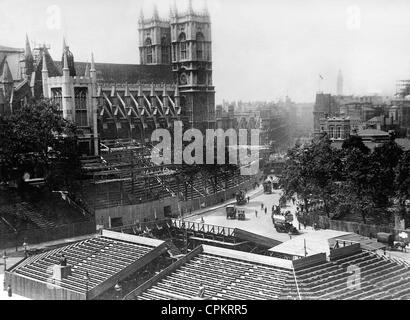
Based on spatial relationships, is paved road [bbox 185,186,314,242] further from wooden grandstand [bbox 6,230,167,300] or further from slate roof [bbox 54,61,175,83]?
slate roof [bbox 54,61,175,83]

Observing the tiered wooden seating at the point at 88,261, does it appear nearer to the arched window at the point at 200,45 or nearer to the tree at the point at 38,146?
the tree at the point at 38,146

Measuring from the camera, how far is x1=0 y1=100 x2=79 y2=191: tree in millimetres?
53938

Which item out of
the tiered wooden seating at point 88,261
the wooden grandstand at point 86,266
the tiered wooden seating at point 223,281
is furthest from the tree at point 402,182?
the tiered wooden seating at point 88,261

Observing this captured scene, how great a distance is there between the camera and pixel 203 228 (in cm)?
Answer: 5228

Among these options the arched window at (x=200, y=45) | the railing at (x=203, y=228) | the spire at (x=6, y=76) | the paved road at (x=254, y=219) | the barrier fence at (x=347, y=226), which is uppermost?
the arched window at (x=200, y=45)

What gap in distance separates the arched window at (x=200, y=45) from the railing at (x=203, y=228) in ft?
210

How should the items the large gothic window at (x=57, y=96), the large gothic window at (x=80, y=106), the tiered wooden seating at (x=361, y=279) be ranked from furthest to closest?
the large gothic window at (x=80, y=106) → the large gothic window at (x=57, y=96) → the tiered wooden seating at (x=361, y=279)

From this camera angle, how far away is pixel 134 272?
1559 inches

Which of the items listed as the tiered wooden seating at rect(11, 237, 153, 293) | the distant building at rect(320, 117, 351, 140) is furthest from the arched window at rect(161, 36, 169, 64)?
the tiered wooden seating at rect(11, 237, 153, 293)

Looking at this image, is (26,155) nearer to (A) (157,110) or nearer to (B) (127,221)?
(B) (127,221)

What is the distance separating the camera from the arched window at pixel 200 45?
113750 mm

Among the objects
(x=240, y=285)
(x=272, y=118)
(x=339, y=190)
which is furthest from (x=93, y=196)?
(x=272, y=118)

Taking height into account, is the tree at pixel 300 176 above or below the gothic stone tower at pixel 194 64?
below

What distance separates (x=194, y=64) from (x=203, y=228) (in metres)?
67.1
